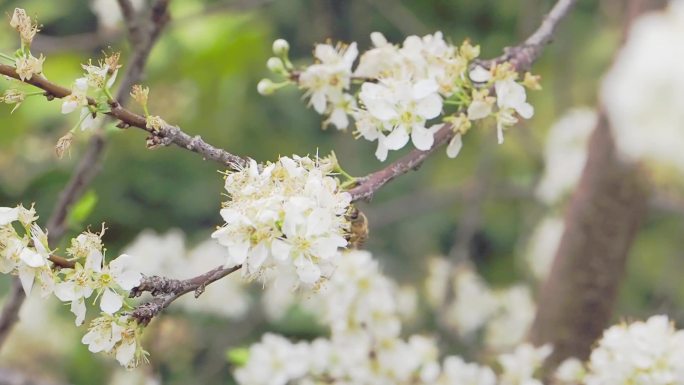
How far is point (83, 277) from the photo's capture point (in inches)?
25.1

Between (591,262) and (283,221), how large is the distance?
0.83 meters

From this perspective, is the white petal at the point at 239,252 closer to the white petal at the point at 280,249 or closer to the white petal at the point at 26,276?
the white petal at the point at 280,249

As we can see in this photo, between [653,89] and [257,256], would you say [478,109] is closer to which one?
[257,256]

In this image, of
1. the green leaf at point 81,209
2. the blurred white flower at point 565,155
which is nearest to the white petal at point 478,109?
the green leaf at point 81,209

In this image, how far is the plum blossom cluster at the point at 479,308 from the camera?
1.90m

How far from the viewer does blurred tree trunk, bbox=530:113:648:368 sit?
4.36 ft

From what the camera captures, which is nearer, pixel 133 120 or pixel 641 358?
pixel 133 120

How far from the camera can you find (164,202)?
2.75m

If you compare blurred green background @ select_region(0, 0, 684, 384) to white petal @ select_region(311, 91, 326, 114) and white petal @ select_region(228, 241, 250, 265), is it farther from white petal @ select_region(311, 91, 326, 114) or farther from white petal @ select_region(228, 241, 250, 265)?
white petal @ select_region(228, 241, 250, 265)

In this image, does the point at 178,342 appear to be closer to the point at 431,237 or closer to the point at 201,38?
the point at 201,38

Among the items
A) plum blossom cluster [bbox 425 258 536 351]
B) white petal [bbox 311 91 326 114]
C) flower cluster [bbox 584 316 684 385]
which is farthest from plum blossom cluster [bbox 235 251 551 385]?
plum blossom cluster [bbox 425 258 536 351]

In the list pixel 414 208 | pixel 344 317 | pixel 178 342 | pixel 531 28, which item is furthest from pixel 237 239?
pixel 414 208

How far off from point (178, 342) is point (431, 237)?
125cm

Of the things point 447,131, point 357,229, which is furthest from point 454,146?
point 357,229
